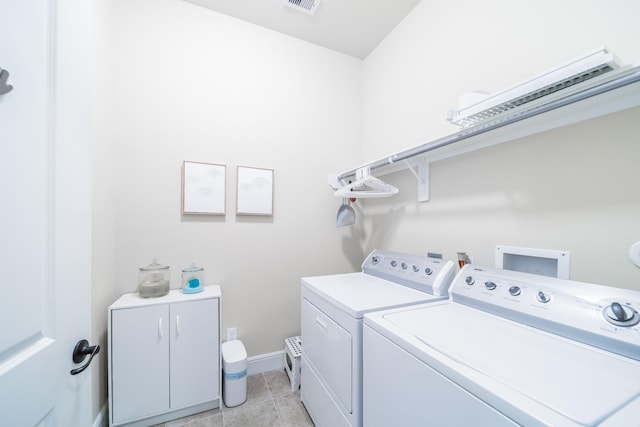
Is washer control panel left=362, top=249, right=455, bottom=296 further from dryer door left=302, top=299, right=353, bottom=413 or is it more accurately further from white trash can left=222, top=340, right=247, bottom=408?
white trash can left=222, top=340, right=247, bottom=408

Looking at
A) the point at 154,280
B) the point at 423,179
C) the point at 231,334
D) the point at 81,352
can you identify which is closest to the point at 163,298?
the point at 154,280

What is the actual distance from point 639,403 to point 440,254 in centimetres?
107

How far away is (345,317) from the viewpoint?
3.54 feet

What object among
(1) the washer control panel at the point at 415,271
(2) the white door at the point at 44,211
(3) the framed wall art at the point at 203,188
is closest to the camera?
(2) the white door at the point at 44,211

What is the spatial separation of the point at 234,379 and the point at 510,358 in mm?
1659

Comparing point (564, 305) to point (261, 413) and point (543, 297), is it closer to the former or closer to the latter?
point (543, 297)

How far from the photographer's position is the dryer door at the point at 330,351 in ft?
3.48

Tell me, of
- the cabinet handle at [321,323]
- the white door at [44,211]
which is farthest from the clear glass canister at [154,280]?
the cabinet handle at [321,323]

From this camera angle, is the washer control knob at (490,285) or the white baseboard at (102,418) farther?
the white baseboard at (102,418)

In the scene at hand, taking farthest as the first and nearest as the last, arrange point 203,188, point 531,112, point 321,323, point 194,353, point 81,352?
point 203,188 → point 194,353 → point 321,323 → point 531,112 → point 81,352

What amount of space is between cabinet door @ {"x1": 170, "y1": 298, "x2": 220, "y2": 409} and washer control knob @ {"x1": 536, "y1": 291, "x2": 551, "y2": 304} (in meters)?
1.71

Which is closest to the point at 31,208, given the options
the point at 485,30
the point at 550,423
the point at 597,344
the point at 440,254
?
the point at 550,423

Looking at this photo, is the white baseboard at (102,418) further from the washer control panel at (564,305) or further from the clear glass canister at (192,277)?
the washer control panel at (564,305)

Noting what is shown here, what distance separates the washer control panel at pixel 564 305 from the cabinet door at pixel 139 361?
175cm
